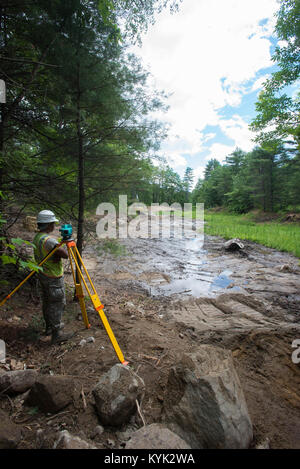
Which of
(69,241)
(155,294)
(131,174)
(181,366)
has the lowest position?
(155,294)

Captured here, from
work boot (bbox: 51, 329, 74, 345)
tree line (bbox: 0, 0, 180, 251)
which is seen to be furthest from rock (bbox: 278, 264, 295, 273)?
work boot (bbox: 51, 329, 74, 345)

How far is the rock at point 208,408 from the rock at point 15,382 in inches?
60.0

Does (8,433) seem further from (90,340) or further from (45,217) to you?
(45,217)

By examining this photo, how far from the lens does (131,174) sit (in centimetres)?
521

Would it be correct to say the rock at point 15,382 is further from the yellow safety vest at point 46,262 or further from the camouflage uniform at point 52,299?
the yellow safety vest at point 46,262

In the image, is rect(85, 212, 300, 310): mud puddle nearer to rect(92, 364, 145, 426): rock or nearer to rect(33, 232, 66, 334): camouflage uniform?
rect(33, 232, 66, 334): camouflage uniform

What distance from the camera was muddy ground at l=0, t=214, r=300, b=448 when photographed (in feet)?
6.62

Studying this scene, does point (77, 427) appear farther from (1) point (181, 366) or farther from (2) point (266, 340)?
(2) point (266, 340)

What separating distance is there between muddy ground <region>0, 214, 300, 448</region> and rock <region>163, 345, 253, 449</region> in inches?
10.6

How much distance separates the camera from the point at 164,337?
→ 4.00m

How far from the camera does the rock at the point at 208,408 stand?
5.55 ft

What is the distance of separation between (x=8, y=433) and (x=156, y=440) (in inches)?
45.8
